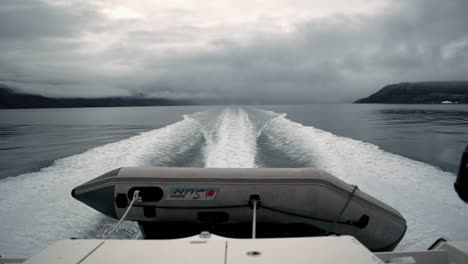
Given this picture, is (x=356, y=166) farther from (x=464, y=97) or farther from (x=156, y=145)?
(x=464, y=97)

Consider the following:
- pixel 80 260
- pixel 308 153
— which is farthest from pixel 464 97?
pixel 80 260

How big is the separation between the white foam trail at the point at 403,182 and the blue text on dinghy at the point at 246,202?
2.41 feet

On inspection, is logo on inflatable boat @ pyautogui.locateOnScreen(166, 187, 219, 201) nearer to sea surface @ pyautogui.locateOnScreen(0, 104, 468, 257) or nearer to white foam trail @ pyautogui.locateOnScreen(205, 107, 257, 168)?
sea surface @ pyautogui.locateOnScreen(0, 104, 468, 257)

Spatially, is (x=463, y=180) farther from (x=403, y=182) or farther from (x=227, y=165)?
(x=227, y=165)

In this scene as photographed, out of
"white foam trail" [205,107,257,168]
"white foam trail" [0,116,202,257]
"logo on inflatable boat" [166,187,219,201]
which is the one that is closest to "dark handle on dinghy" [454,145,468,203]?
"logo on inflatable boat" [166,187,219,201]

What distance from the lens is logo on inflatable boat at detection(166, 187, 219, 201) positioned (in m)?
2.74

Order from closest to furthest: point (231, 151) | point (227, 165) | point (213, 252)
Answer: point (213, 252) < point (227, 165) < point (231, 151)

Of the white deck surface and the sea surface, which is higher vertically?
the white deck surface

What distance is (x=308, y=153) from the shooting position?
297 inches

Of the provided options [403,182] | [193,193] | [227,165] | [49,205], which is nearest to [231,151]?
[227,165]

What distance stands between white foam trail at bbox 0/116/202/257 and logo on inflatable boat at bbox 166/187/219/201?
100 cm

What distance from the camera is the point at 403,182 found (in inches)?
199

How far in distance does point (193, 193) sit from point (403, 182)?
370 centimetres

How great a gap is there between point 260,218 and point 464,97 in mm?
114636
